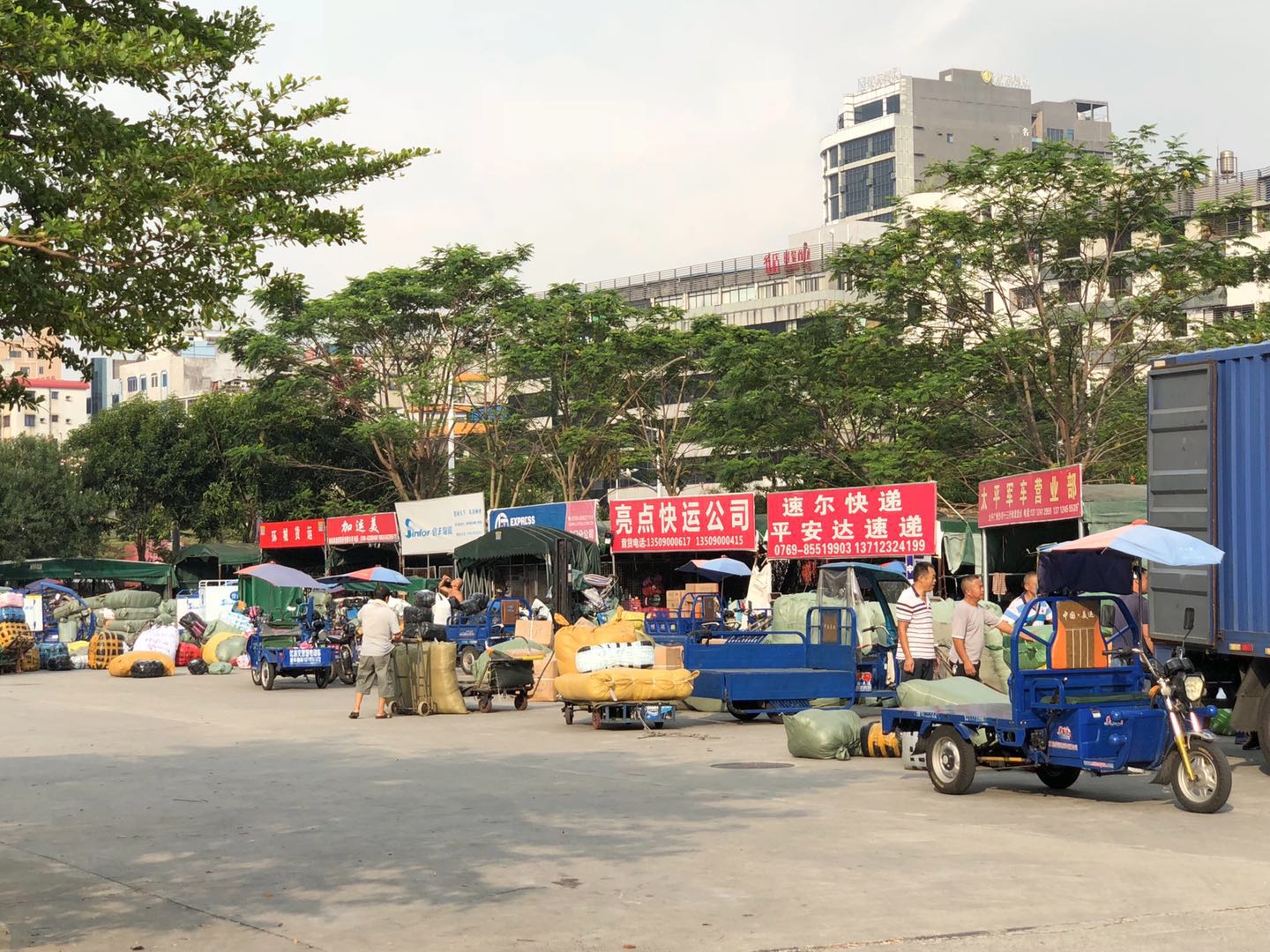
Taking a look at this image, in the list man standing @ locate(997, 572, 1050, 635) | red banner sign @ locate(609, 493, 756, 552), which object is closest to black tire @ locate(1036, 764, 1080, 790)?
man standing @ locate(997, 572, 1050, 635)

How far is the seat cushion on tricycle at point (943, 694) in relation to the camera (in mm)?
14539

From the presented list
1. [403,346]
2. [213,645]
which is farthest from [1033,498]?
[403,346]

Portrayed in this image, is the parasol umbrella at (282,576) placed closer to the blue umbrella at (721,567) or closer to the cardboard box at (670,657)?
the blue umbrella at (721,567)

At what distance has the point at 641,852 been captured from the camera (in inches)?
373

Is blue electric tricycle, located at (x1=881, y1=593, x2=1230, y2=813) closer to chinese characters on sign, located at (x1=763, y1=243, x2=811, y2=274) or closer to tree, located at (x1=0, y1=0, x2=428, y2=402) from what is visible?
tree, located at (x1=0, y1=0, x2=428, y2=402)

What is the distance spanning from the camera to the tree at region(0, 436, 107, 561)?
71.2 m

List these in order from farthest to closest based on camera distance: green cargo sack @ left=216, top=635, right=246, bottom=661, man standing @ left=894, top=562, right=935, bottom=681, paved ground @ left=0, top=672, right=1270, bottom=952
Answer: green cargo sack @ left=216, top=635, right=246, bottom=661 → man standing @ left=894, top=562, right=935, bottom=681 → paved ground @ left=0, top=672, right=1270, bottom=952

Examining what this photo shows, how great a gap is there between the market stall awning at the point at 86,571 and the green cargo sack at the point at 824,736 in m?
43.0

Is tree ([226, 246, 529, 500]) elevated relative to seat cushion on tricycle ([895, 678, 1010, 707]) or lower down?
elevated

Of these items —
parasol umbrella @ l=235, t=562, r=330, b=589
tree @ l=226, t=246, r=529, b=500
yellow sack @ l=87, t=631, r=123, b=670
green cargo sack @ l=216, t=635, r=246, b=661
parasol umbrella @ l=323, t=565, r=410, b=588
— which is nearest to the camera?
parasol umbrella @ l=235, t=562, r=330, b=589

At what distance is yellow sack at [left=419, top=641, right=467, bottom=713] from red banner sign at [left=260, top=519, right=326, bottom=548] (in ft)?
93.0

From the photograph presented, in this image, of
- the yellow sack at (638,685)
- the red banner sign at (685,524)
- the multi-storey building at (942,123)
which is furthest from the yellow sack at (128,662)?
the multi-storey building at (942,123)

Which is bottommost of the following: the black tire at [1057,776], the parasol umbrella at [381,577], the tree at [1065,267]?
the black tire at [1057,776]

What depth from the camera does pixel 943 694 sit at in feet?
47.9
